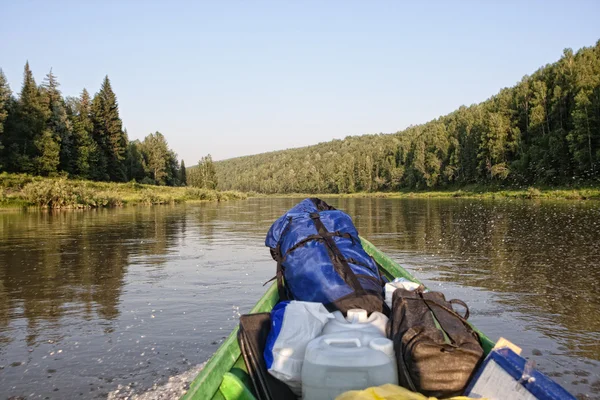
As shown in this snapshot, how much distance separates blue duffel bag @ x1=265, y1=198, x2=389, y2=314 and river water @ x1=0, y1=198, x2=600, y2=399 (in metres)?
1.37

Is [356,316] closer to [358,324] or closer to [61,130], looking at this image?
[358,324]

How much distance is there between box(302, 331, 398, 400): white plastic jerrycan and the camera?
234 centimetres

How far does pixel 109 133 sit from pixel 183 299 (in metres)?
67.0

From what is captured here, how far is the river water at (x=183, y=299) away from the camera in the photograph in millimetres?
4402

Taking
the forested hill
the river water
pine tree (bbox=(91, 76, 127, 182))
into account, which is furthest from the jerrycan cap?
pine tree (bbox=(91, 76, 127, 182))

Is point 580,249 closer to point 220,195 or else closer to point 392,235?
point 392,235

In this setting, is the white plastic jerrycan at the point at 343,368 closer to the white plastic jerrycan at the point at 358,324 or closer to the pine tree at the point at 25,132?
the white plastic jerrycan at the point at 358,324

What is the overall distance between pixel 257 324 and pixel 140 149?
94121 millimetres

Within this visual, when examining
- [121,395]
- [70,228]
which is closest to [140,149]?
[70,228]

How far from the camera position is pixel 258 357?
288 cm

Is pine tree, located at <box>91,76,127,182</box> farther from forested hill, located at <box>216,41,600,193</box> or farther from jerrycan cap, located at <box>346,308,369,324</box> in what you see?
jerrycan cap, located at <box>346,308,369,324</box>

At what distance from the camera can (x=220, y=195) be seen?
62750 mm

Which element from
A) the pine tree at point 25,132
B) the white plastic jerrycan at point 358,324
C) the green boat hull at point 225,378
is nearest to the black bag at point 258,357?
the green boat hull at point 225,378

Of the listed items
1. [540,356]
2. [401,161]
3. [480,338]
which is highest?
[401,161]
